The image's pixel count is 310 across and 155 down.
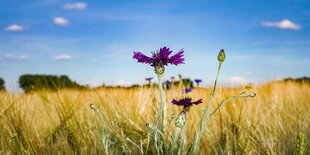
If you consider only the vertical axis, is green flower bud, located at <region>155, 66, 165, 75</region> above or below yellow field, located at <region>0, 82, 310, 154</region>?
above

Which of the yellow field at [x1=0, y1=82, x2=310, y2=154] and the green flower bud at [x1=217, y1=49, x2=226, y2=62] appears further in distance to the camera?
the yellow field at [x1=0, y1=82, x2=310, y2=154]

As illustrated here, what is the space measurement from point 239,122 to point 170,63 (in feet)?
3.12

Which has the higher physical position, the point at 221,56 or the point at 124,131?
the point at 221,56

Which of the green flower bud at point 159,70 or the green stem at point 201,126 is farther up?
the green flower bud at point 159,70

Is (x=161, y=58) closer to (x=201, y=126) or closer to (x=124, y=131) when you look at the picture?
(x=201, y=126)

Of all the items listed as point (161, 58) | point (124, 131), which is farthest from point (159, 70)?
point (124, 131)

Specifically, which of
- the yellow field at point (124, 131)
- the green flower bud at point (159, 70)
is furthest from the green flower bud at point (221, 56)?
the yellow field at point (124, 131)

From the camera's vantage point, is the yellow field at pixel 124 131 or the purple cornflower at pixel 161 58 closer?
the purple cornflower at pixel 161 58

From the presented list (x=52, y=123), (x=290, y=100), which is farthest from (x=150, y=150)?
(x=290, y=100)

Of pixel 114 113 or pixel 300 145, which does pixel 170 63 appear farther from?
pixel 114 113

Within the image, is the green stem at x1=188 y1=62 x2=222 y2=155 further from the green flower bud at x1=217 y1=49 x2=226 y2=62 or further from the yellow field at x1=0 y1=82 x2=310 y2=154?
the yellow field at x1=0 y1=82 x2=310 y2=154

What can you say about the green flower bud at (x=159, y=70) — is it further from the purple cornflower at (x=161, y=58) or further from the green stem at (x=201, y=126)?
the green stem at (x=201, y=126)

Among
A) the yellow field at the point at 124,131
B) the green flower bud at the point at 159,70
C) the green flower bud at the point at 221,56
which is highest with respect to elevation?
the green flower bud at the point at 221,56

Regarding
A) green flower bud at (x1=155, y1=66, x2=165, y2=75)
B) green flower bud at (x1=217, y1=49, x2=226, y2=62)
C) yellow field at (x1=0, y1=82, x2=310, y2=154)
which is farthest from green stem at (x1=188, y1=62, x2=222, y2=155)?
yellow field at (x1=0, y1=82, x2=310, y2=154)
